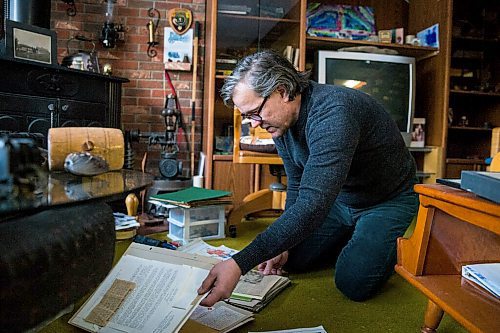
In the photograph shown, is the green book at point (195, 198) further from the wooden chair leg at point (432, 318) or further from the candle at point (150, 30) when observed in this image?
the candle at point (150, 30)

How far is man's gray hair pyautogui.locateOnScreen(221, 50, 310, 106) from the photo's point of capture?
4.12ft

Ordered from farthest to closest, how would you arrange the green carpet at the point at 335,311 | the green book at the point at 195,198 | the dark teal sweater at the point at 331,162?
1. the green book at the point at 195,198
2. the green carpet at the point at 335,311
3. the dark teal sweater at the point at 331,162

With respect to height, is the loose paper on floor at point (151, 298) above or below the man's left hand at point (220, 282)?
below

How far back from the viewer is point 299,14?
3088 millimetres

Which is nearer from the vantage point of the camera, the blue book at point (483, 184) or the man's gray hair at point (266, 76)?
the blue book at point (483, 184)

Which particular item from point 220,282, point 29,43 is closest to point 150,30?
point 29,43

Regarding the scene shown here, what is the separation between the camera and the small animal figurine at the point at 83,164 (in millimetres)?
690

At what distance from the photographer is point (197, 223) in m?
2.18

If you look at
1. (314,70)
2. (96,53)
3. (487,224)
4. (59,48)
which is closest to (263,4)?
(314,70)

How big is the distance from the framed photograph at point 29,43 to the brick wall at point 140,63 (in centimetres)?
52

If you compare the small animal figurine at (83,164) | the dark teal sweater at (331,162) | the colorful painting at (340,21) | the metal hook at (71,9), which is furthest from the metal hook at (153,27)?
the small animal figurine at (83,164)

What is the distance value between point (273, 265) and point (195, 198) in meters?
0.67

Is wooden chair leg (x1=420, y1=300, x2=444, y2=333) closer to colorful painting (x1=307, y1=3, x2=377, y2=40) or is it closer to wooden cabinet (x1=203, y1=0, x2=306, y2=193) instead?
wooden cabinet (x1=203, y1=0, x2=306, y2=193)

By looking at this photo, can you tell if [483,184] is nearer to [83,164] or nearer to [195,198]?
[83,164]
